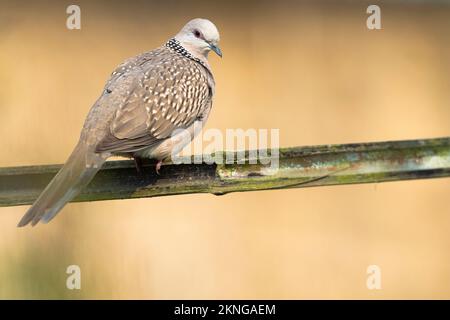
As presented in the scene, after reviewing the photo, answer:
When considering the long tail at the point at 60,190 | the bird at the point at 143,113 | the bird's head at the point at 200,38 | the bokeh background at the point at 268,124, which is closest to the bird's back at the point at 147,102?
the bird at the point at 143,113

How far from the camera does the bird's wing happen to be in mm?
4531

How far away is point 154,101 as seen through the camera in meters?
4.79

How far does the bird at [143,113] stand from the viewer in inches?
156

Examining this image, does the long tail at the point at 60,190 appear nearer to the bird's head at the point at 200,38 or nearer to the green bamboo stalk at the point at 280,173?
the green bamboo stalk at the point at 280,173

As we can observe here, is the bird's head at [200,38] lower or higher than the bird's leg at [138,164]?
higher

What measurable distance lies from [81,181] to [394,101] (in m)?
4.03

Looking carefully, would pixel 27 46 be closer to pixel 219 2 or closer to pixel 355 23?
pixel 219 2

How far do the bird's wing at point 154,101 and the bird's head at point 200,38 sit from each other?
0.22 metres

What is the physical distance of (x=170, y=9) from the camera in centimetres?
693

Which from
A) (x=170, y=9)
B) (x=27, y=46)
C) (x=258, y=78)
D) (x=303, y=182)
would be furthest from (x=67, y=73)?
(x=303, y=182)

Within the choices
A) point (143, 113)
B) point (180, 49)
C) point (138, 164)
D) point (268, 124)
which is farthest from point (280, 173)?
point (268, 124)

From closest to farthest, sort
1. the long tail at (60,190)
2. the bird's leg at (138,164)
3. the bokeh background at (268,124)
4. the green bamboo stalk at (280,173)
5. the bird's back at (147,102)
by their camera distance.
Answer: the green bamboo stalk at (280,173) < the long tail at (60,190) < the bird's leg at (138,164) < the bird's back at (147,102) < the bokeh background at (268,124)

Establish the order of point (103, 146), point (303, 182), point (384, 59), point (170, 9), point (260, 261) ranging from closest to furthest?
1. point (303, 182)
2. point (103, 146)
3. point (260, 261)
4. point (170, 9)
5. point (384, 59)

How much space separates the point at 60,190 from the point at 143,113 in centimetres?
90
